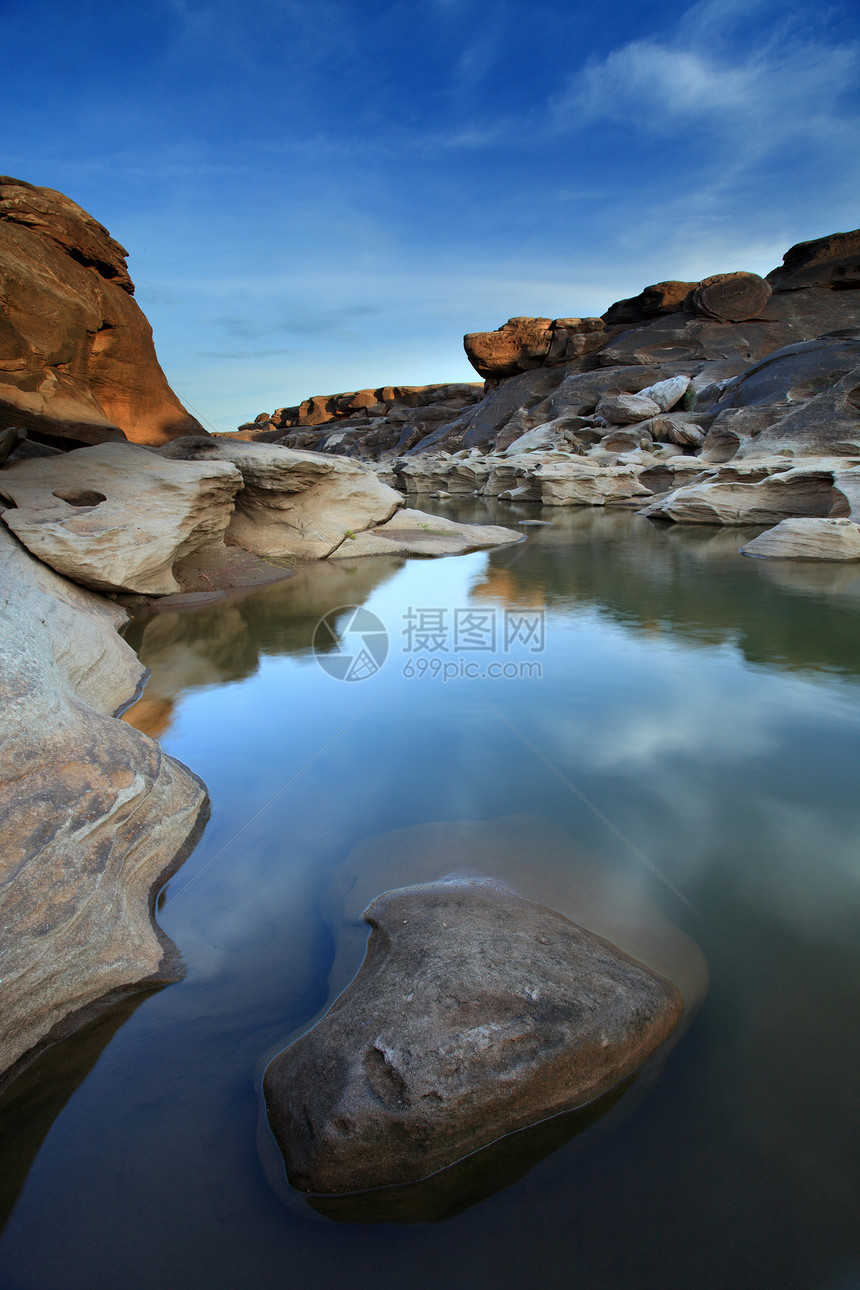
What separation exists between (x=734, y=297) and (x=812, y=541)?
27.2m

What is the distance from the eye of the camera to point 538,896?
90.4 inches

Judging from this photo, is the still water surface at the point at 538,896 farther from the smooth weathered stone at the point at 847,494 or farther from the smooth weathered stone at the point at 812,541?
the smooth weathered stone at the point at 847,494

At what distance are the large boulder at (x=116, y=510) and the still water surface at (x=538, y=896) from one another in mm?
1030

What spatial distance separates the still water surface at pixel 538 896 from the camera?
129 centimetres

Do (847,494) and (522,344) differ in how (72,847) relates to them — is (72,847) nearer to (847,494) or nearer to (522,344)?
(847,494)

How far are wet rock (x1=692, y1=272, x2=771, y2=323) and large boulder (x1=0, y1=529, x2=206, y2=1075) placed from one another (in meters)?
35.0

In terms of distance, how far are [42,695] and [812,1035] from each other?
2903 millimetres

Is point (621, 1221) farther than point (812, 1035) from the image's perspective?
No

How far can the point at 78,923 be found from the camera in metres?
1.84

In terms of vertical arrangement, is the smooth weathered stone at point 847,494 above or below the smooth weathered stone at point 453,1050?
above

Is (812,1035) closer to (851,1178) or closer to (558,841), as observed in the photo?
(851,1178)

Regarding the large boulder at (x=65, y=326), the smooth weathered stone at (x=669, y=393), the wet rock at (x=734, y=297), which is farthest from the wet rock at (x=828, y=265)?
the large boulder at (x=65, y=326)

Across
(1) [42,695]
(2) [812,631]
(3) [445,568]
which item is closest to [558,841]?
(1) [42,695]

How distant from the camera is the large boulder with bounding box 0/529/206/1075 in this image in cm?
170
